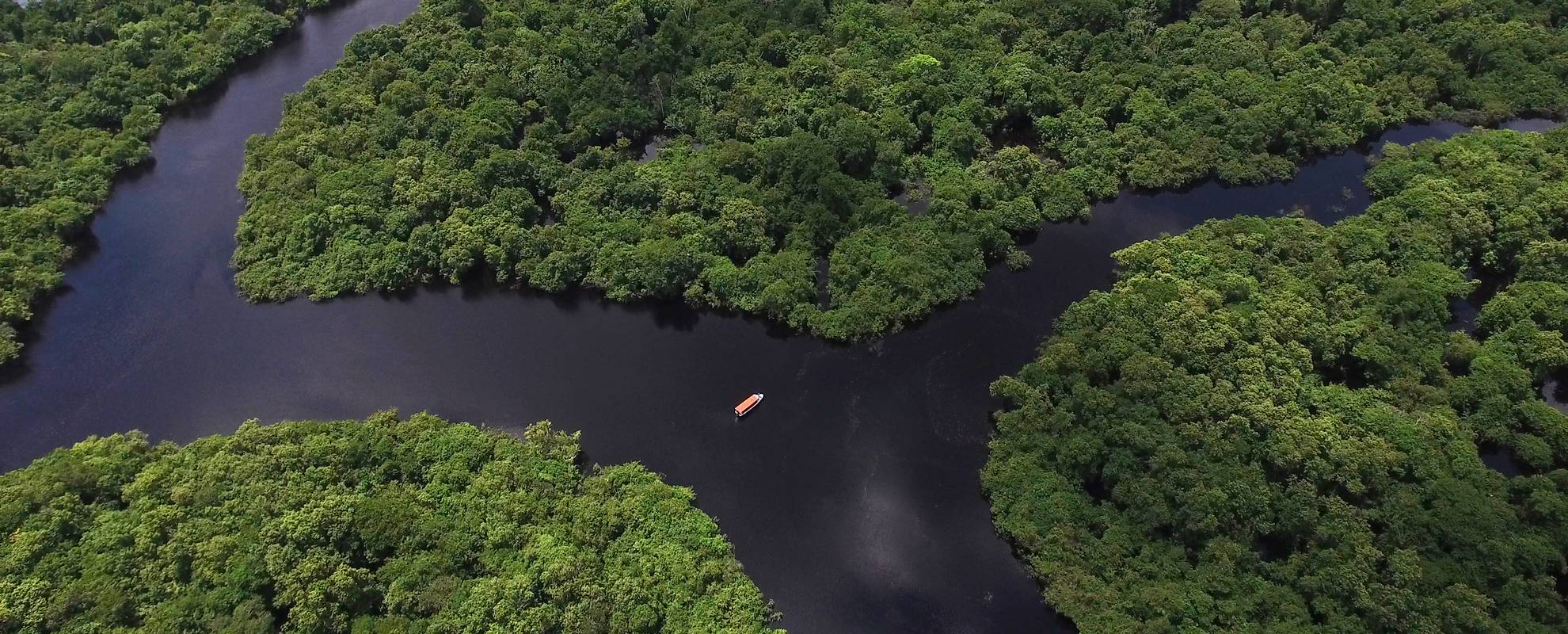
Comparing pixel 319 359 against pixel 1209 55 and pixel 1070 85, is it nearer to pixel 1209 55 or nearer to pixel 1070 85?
pixel 1070 85

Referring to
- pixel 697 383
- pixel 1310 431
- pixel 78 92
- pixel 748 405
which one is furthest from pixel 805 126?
pixel 78 92

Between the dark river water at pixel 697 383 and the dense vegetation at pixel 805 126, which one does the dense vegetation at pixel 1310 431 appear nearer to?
the dark river water at pixel 697 383

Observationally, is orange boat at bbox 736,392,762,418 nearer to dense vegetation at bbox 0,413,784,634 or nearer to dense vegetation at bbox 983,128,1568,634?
dense vegetation at bbox 0,413,784,634

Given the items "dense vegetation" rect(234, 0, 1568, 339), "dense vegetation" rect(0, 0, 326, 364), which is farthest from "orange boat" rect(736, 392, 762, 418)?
"dense vegetation" rect(0, 0, 326, 364)

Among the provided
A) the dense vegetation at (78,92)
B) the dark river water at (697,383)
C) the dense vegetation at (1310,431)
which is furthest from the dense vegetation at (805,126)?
the dense vegetation at (78,92)

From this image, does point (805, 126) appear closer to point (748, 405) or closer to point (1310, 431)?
point (748, 405)

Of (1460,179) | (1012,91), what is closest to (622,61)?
(1012,91)
